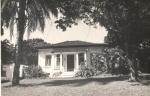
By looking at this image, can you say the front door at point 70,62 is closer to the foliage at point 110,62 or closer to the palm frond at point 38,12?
the foliage at point 110,62

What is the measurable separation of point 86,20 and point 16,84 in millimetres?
6775

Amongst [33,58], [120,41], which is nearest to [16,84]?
[120,41]

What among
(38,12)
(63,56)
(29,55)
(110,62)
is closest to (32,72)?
(63,56)

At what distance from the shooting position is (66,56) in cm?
3091

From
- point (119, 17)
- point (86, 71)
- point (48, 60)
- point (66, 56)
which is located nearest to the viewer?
point (119, 17)

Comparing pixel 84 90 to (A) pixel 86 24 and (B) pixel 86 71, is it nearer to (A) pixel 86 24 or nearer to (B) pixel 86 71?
(A) pixel 86 24

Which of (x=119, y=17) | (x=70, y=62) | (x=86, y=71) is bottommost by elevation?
(x=86, y=71)

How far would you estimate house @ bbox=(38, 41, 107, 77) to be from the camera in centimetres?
2931

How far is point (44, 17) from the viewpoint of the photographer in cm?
1902

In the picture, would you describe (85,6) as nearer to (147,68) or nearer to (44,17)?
(44,17)

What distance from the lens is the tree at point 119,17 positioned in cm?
1544

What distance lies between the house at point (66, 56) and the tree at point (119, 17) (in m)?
9.94

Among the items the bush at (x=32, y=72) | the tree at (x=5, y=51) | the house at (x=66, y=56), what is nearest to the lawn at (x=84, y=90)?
the tree at (x=5, y=51)

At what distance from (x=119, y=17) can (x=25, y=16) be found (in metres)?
6.82
